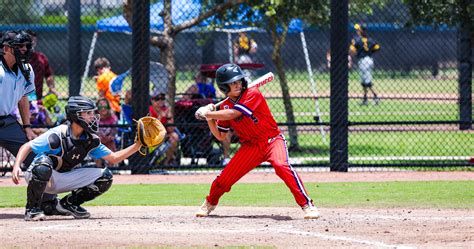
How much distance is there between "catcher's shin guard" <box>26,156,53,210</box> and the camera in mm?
8234

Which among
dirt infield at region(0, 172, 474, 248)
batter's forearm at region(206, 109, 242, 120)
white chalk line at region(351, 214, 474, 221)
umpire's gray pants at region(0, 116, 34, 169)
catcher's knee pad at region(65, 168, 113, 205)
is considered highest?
batter's forearm at region(206, 109, 242, 120)

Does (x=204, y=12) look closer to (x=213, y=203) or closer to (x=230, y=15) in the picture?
(x=230, y=15)

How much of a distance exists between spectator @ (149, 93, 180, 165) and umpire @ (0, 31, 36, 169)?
4.27 meters

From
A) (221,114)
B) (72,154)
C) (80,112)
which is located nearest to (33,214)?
(72,154)

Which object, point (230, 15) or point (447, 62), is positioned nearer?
point (230, 15)

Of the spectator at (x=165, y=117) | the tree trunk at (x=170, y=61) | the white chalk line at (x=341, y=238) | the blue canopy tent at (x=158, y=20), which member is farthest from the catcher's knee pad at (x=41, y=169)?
the blue canopy tent at (x=158, y=20)

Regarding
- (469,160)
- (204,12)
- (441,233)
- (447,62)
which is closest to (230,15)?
(204,12)

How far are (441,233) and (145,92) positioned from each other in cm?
629

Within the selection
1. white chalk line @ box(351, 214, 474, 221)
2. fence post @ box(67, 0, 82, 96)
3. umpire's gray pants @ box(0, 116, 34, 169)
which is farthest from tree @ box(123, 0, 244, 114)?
white chalk line @ box(351, 214, 474, 221)

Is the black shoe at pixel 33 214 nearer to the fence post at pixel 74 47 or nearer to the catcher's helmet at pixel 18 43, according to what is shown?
the catcher's helmet at pixel 18 43

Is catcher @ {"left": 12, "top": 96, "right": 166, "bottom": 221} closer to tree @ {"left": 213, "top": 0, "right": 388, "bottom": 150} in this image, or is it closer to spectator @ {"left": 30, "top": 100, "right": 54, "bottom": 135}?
Answer: spectator @ {"left": 30, "top": 100, "right": 54, "bottom": 135}

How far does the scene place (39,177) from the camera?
27.1 feet

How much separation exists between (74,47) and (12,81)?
5.03 m

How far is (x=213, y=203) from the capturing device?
878 cm
